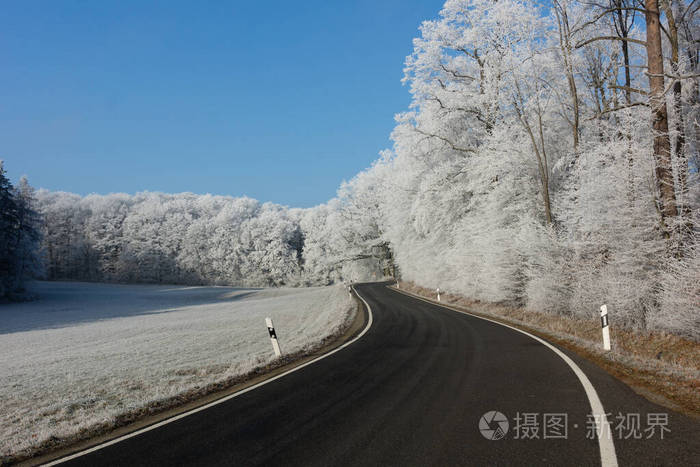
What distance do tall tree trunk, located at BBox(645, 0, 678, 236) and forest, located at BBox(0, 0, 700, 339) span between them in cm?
3

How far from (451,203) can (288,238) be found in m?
61.3

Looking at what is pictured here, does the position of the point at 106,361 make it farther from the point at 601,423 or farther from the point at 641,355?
the point at 641,355

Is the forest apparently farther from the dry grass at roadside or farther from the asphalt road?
the asphalt road

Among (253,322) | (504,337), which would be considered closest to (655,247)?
(504,337)

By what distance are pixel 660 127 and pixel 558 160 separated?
609cm

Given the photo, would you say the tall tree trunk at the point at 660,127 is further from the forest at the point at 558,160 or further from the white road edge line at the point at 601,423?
the white road edge line at the point at 601,423

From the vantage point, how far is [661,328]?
9609 mm

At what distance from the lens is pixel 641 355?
8.66 metres

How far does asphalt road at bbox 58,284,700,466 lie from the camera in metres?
3.54

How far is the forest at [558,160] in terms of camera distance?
10422mm

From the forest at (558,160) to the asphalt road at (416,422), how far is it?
18.1 feet

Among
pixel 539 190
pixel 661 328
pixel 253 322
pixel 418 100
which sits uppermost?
pixel 418 100

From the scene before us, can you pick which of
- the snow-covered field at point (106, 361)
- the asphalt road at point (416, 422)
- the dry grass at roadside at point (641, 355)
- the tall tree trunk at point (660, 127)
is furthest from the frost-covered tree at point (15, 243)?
the tall tree trunk at point (660, 127)

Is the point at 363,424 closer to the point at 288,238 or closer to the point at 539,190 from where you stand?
the point at 539,190
